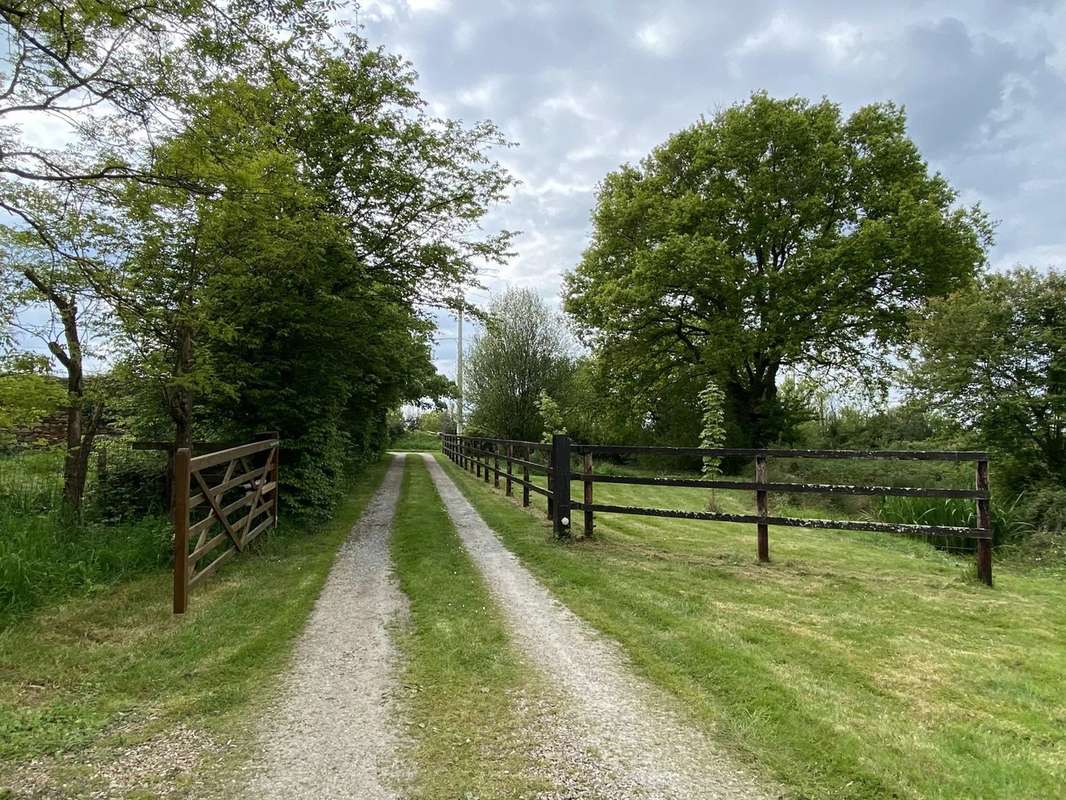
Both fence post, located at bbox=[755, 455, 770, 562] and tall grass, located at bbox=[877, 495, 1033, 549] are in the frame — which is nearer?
fence post, located at bbox=[755, 455, 770, 562]

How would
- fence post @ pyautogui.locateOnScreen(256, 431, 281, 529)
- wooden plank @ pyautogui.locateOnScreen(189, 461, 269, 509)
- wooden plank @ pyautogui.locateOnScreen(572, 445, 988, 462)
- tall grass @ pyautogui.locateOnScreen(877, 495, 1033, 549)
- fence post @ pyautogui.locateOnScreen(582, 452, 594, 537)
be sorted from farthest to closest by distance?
tall grass @ pyautogui.locateOnScreen(877, 495, 1033, 549), fence post @ pyautogui.locateOnScreen(256, 431, 281, 529), fence post @ pyautogui.locateOnScreen(582, 452, 594, 537), wooden plank @ pyautogui.locateOnScreen(572, 445, 988, 462), wooden plank @ pyautogui.locateOnScreen(189, 461, 269, 509)

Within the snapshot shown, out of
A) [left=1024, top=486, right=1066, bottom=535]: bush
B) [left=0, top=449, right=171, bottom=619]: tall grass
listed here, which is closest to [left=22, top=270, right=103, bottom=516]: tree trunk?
[left=0, top=449, right=171, bottom=619]: tall grass

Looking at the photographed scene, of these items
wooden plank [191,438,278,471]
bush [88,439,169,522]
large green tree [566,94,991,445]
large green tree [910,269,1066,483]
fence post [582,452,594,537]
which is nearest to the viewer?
wooden plank [191,438,278,471]

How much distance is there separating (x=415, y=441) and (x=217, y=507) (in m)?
48.1

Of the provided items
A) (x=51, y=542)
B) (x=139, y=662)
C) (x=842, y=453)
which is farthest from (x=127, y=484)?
(x=842, y=453)

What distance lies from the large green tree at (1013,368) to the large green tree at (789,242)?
6.78m

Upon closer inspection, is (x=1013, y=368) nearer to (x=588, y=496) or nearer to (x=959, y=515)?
(x=959, y=515)

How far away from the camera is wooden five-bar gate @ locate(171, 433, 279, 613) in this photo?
476cm

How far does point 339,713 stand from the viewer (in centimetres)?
298

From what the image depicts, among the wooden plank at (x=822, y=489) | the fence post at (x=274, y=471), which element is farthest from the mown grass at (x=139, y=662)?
the wooden plank at (x=822, y=489)

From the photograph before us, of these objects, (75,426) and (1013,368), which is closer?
(75,426)

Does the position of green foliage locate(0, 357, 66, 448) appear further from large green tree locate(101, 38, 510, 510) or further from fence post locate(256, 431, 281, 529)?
fence post locate(256, 431, 281, 529)

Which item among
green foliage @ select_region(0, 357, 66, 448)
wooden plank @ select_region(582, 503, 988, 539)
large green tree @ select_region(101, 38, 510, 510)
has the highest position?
large green tree @ select_region(101, 38, 510, 510)

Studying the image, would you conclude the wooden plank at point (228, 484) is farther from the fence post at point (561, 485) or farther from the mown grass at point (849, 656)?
the fence post at point (561, 485)
